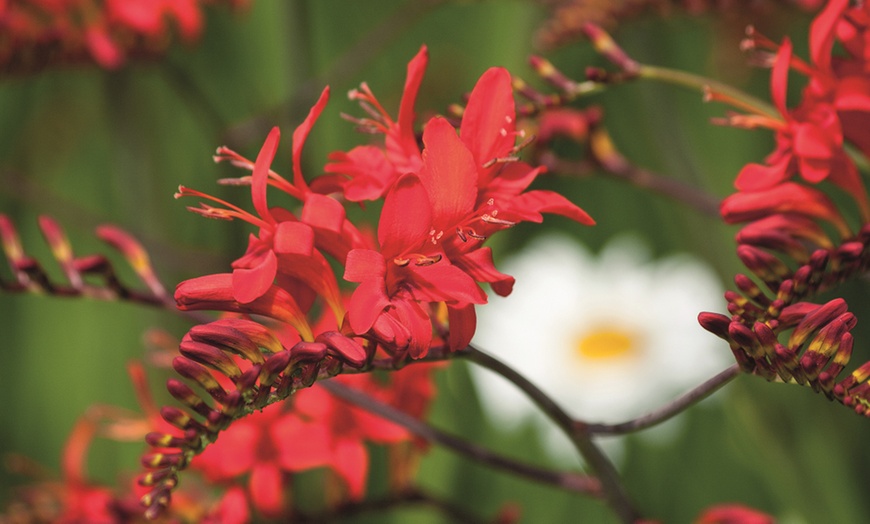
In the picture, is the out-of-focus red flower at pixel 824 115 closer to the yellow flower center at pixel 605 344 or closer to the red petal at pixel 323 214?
the red petal at pixel 323 214

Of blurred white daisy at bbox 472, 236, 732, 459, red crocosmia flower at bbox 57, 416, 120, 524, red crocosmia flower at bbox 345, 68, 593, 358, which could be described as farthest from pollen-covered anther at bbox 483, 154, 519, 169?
blurred white daisy at bbox 472, 236, 732, 459

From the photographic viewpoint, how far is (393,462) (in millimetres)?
412

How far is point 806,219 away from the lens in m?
0.30

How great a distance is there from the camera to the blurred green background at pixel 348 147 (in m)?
0.62

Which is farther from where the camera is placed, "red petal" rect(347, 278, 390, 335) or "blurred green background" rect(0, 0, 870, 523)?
"blurred green background" rect(0, 0, 870, 523)

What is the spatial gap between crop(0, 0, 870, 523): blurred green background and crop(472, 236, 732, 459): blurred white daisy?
0.09 feet

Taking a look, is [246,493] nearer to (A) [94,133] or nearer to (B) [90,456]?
(B) [90,456]

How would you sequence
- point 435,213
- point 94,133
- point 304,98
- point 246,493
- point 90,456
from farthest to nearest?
point 94,133 → point 90,456 → point 304,98 → point 246,493 → point 435,213

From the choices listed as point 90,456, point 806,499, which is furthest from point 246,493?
point 90,456

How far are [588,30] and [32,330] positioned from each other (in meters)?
0.70

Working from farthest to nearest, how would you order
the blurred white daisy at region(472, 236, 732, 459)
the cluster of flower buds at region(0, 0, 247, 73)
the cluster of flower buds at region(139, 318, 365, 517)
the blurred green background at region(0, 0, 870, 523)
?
the blurred white daisy at region(472, 236, 732, 459) < the blurred green background at region(0, 0, 870, 523) < the cluster of flower buds at region(0, 0, 247, 73) < the cluster of flower buds at region(139, 318, 365, 517)

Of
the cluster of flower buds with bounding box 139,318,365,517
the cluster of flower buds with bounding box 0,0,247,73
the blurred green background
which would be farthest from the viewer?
the blurred green background

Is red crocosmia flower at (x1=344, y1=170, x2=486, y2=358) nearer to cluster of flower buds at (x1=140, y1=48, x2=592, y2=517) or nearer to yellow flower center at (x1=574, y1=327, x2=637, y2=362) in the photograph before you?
cluster of flower buds at (x1=140, y1=48, x2=592, y2=517)

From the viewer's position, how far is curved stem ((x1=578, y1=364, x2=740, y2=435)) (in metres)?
0.25
